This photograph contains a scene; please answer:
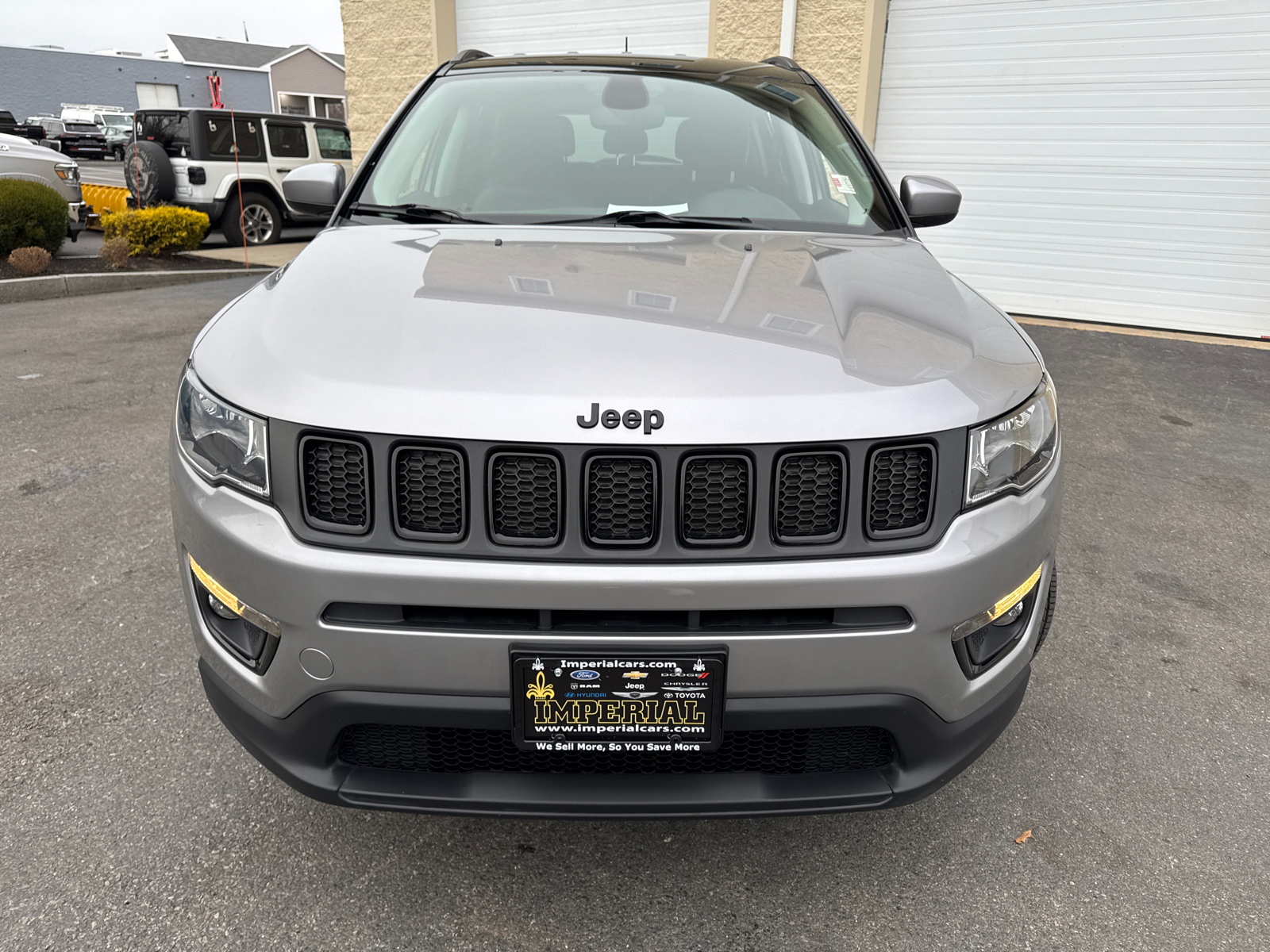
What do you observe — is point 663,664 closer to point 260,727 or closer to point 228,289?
point 260,727

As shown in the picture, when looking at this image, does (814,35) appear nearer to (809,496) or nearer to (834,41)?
(834,41)

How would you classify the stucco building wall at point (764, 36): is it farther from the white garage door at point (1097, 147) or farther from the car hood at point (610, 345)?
the car hood at point (610, 345)

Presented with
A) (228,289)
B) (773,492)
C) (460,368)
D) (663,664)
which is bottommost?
(228,289)

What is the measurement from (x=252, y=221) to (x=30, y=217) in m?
2.98

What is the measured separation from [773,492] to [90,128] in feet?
157

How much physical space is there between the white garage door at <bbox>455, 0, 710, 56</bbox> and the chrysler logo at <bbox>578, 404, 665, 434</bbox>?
8.35m

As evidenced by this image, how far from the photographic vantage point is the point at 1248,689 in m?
2.60

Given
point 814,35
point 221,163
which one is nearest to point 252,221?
point 221,163

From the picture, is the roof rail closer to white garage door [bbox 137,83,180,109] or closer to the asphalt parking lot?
the asphalt parking lot

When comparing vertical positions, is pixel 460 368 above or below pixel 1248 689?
above

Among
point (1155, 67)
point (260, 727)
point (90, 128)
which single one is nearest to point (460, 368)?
point (260, 727)

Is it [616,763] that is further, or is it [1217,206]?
[1217,206]

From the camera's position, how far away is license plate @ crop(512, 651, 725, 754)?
4.79 ft

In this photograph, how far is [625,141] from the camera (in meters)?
2.71
